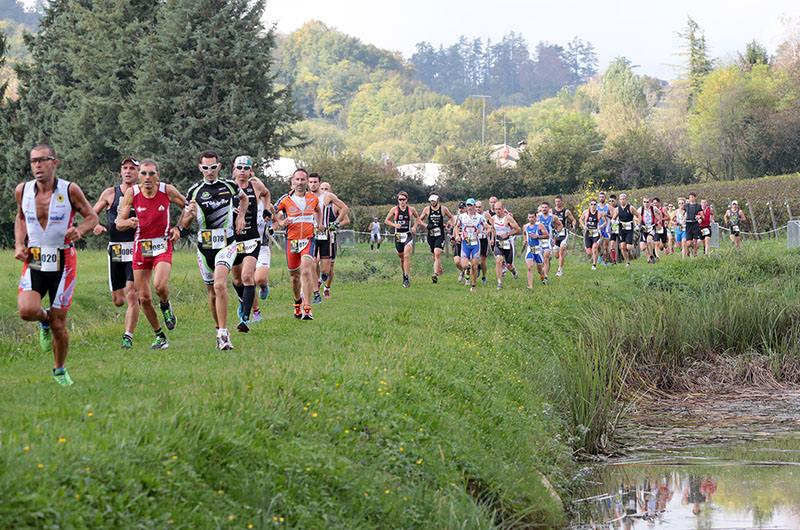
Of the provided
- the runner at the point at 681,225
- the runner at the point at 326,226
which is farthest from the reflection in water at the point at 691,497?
the runner at the point at 681,225

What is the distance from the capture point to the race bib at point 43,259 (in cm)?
1134

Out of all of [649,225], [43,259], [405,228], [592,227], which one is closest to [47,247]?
[43,259]

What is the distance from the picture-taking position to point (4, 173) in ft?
187

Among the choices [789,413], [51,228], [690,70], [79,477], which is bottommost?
[789,413]

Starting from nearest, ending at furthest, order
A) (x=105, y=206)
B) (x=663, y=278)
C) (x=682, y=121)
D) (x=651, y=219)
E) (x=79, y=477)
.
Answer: (x=79, y=477) → (x=105, y=206) → (x=663, y=278) → (x=651, y=219) → (x=682, y=121)

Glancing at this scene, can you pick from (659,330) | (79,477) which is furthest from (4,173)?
(79,477)

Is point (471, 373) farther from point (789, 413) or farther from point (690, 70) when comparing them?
point (690, 70)

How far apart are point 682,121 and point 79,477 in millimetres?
115246

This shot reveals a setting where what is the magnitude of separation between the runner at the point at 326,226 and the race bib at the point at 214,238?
17.4 ft

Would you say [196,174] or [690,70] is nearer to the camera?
[196,174]

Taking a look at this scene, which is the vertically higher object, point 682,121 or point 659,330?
point 682,121

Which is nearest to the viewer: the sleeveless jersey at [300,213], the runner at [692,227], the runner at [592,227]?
the sleeveless jersey at [300,213]

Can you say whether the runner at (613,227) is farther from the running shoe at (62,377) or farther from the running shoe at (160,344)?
the running shoe at (62,377)

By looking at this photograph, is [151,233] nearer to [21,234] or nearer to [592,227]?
[21,234]
